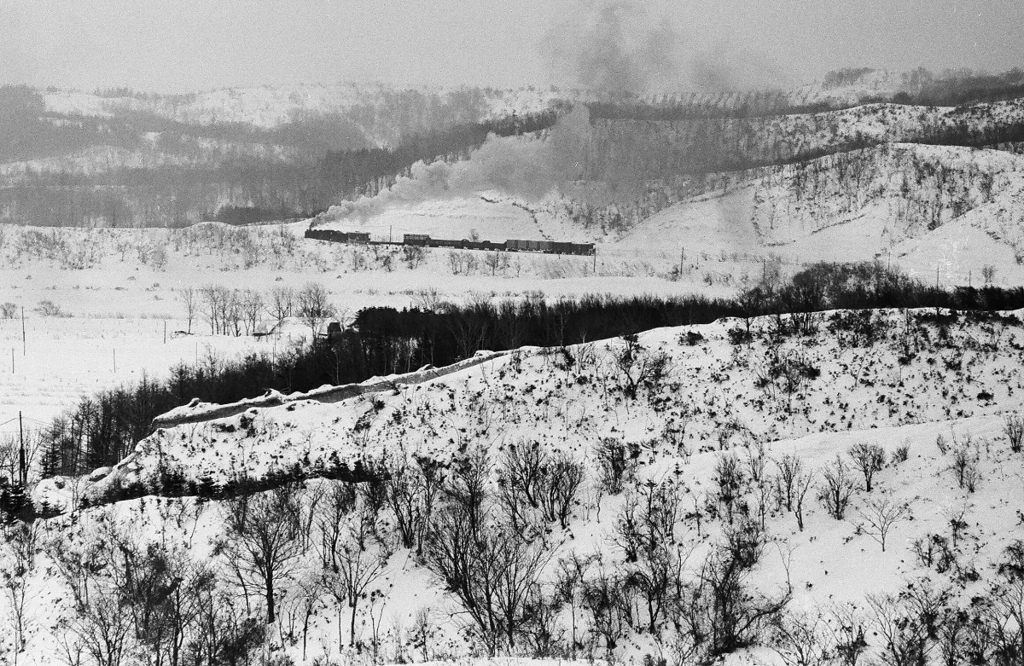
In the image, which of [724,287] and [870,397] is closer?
[870,397]

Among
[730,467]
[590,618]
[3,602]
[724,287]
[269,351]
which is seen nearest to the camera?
[590,618]

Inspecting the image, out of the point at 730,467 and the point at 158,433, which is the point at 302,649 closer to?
the point at 730,467

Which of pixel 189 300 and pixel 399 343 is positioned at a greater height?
pixel 399 343

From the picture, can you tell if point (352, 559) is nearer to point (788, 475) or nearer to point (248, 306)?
point (788, 475)

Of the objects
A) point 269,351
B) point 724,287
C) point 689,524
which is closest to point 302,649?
point 689,524

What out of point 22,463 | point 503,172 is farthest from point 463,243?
point 22,463
